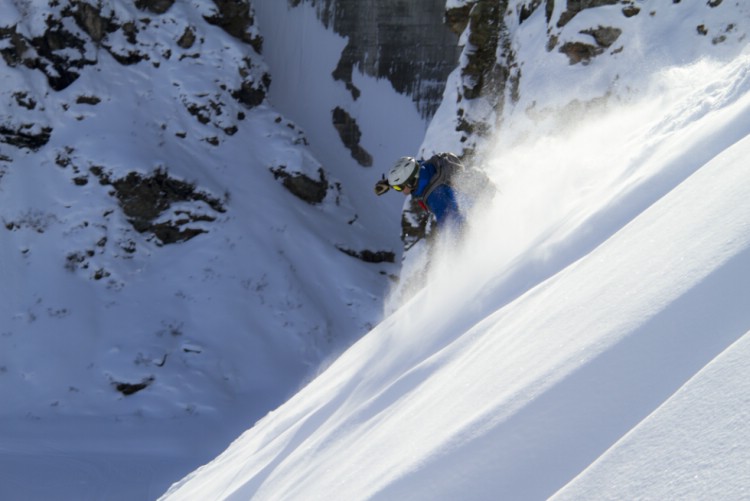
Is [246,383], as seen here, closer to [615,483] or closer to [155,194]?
[155,194]

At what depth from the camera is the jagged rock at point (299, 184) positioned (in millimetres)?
23297

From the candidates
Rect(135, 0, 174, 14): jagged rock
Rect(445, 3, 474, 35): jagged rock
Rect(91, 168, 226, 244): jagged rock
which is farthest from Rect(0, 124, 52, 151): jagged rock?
Rect(445, 3, 474, 35): jagged rock

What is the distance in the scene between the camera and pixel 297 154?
2364 cm

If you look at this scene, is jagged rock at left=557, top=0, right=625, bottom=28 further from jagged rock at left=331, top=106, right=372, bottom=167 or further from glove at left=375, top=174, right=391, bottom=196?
jagged rock at left=331, top=106, right=372, bottom=167

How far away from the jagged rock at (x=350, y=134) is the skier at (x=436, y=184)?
18.4 meters

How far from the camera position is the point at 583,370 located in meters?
2.47

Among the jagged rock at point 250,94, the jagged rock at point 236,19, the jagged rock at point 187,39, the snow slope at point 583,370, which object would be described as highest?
the jagged rock at point 236,19

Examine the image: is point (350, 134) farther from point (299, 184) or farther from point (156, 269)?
point (156, 269)

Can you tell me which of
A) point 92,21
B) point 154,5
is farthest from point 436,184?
point 154,5

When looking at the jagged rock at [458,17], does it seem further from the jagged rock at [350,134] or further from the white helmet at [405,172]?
the white helmet at [405,172]

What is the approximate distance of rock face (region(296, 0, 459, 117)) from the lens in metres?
25.5

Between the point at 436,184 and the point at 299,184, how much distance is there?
52.5 feet

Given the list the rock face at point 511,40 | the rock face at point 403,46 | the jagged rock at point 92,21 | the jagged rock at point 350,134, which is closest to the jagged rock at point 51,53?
the jagged rock at point 92,21

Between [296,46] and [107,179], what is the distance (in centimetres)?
851
